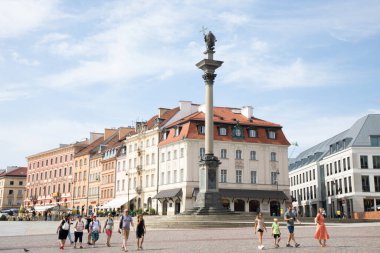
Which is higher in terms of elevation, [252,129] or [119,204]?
[252,129]

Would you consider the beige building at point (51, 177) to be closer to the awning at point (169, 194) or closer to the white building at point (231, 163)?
the awning at point (169, 194)

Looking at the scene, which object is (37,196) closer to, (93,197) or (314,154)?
(93,197)

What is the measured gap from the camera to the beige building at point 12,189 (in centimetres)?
12700

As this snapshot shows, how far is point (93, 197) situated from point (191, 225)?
56527 millimetres

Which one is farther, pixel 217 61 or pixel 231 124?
pixel 231 124

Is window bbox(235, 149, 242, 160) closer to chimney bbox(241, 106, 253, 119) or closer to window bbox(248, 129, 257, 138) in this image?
window bbox(248, 129, 257, 138)

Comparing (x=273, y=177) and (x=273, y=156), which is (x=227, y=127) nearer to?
(x=273, y=156)

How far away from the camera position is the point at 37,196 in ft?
349

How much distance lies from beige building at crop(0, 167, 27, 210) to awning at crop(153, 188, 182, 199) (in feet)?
242

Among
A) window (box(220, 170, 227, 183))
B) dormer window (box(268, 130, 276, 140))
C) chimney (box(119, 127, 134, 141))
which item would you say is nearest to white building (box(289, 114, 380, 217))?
Answer: dormer window (box(268, 130, 276, 140))

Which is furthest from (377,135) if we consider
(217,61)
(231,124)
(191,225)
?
(191,225)

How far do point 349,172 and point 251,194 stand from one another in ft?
54.6

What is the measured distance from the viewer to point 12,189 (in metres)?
128

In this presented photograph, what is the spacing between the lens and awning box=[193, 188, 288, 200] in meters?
63.9
